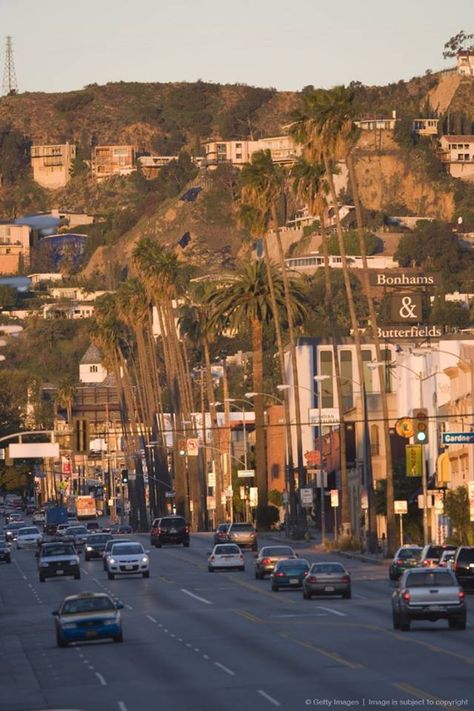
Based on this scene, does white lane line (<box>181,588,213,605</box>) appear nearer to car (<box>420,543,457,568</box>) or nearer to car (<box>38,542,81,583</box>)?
car (<box>420,543,457,568</box>)

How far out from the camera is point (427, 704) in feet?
105

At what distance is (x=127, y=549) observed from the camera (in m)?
82.4

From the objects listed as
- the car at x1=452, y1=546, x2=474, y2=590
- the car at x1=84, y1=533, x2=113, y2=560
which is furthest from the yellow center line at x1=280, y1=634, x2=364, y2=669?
the car at x1=84, y1=533, x2=113, y2=560

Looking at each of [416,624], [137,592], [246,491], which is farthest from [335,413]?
[416,624]

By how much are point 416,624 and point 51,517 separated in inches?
4045

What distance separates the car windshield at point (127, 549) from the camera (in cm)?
8162

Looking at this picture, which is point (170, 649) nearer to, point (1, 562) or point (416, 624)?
point (416, 624)

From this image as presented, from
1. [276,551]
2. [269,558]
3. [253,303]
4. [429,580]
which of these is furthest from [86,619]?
[253,303]

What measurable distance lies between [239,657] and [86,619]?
21.5ft

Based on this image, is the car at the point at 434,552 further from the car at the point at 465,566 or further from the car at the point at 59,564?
the car at the point at 59,564

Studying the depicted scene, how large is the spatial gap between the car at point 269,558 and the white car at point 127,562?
576 cm

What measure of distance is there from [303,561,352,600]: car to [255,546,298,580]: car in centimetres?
1232

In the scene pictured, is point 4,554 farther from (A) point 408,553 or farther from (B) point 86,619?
(B) point 86,619


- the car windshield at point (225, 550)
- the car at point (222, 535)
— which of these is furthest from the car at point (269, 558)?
the car at point (222, 535)
